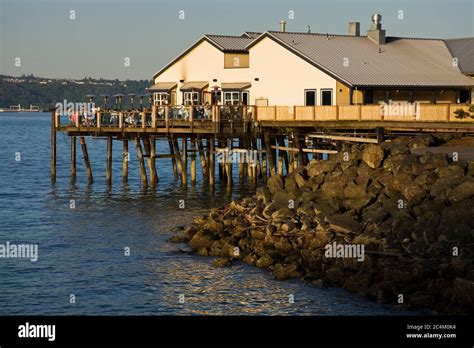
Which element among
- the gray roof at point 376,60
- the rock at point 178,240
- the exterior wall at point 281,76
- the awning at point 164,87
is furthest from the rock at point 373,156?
the awning at point 164,87

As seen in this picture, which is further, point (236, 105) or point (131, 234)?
point (236, 105)

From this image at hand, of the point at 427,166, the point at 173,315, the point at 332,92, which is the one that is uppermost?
the point at 332,92

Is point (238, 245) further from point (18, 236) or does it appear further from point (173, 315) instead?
point (18, 236)

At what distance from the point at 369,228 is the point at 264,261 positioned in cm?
373

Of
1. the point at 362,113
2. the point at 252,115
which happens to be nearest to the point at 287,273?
the point at 362,113

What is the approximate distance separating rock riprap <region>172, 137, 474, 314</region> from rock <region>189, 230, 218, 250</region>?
4 centimetres

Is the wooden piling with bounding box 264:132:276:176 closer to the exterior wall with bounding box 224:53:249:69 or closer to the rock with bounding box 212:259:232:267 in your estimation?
the exterior wall with bounding box 224:53:249:69

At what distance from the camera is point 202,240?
3591 cm

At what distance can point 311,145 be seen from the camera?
51.5 metres

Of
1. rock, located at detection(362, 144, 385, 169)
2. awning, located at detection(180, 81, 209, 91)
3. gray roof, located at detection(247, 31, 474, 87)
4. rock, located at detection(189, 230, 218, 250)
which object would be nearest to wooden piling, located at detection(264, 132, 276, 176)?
gray roof, located at detection(247, 31, 474, 87)

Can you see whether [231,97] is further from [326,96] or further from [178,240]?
[178,240]

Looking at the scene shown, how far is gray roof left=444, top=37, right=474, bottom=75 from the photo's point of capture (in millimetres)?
59000

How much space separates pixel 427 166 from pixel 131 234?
A: 1294cm
